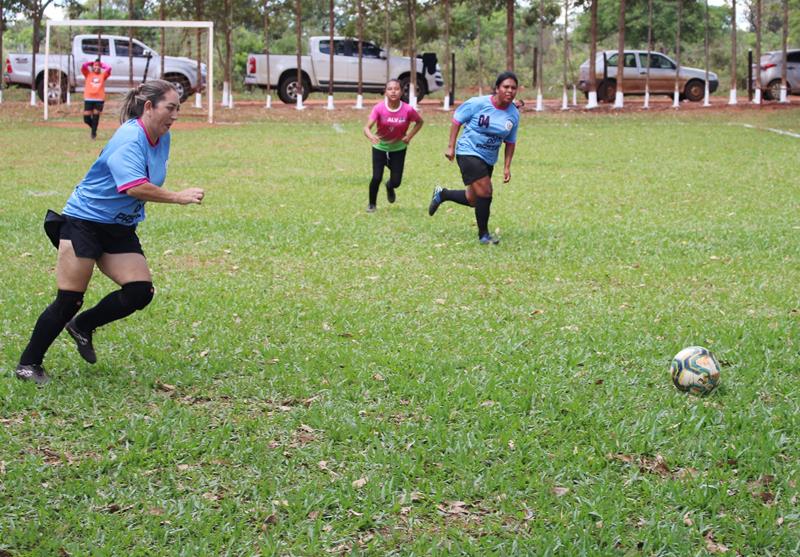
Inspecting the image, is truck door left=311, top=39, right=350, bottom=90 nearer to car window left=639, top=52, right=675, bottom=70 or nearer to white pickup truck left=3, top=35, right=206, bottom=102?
white pickup truck left=3, top=35, right=206, bottom=102

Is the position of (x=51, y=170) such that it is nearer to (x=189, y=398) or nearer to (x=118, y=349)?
(x=118, y=349)

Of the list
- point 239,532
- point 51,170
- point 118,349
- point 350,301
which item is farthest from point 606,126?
point 239,532

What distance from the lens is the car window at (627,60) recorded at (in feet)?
111

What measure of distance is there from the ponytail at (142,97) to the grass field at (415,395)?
4.83 ft

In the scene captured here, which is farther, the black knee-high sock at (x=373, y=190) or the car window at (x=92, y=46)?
the car window at (x=92, y=46)

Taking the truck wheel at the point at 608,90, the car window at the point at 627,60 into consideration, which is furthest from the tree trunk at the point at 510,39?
the truck wheel at the point at 608,90

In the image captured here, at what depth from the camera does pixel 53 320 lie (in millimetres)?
5527

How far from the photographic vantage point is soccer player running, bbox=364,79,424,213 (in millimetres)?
11977

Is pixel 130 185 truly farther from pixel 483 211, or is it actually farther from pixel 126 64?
pixel 126 64

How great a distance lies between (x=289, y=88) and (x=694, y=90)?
1349 centimetres

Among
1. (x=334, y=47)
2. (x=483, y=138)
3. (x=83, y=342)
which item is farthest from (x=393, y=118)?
(x=334, y=47)

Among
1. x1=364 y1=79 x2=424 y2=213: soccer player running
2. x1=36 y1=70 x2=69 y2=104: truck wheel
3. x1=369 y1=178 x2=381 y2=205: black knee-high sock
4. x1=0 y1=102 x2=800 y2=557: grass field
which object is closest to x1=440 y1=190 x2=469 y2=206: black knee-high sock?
x1=0 y1=102 x2=800 y2=557: grass field

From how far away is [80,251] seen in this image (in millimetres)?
5422

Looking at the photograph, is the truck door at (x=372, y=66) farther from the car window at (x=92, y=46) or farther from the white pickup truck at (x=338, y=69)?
the car window at (x=92, y=46)
